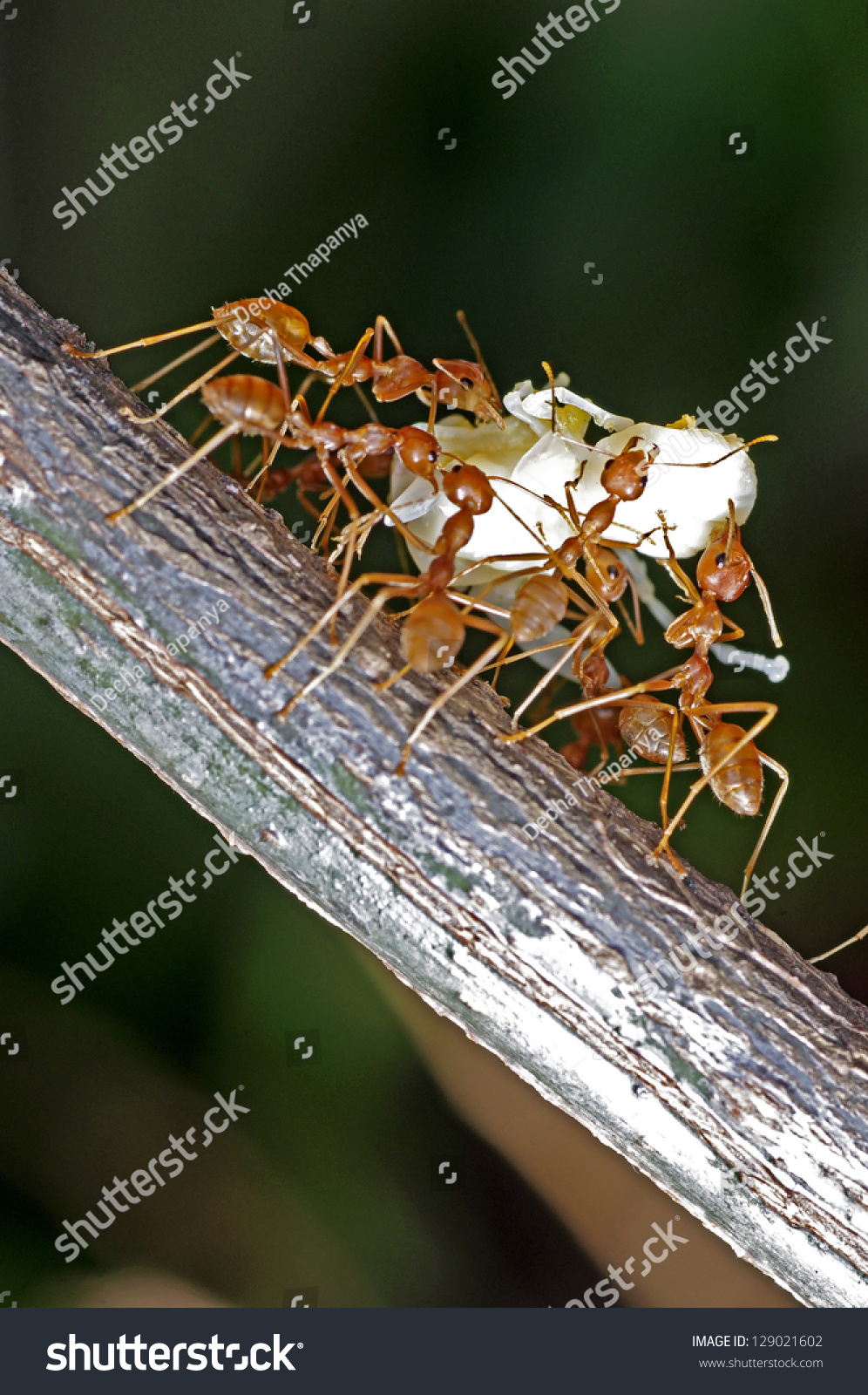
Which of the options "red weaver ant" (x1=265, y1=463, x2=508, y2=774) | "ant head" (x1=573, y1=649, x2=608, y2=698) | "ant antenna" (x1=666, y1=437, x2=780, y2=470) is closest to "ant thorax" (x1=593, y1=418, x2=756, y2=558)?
"ant antenna" (x1=666, y1=437, x2=780, y2=470)

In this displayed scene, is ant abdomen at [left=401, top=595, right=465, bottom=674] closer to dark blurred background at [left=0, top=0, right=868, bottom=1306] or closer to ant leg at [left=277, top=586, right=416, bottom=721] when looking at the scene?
ant leg at [left=277, top=586, right=416, bottom=721]

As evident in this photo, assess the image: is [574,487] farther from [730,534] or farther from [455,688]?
[455,688]

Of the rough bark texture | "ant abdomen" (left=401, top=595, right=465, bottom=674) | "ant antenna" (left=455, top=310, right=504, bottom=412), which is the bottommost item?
the rough bark texture

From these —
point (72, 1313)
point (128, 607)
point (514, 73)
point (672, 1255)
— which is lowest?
point (72, 1313)

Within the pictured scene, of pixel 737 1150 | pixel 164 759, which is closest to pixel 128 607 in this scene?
pixel 164 759

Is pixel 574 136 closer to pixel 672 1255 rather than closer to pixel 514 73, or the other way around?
pixel 514 73
